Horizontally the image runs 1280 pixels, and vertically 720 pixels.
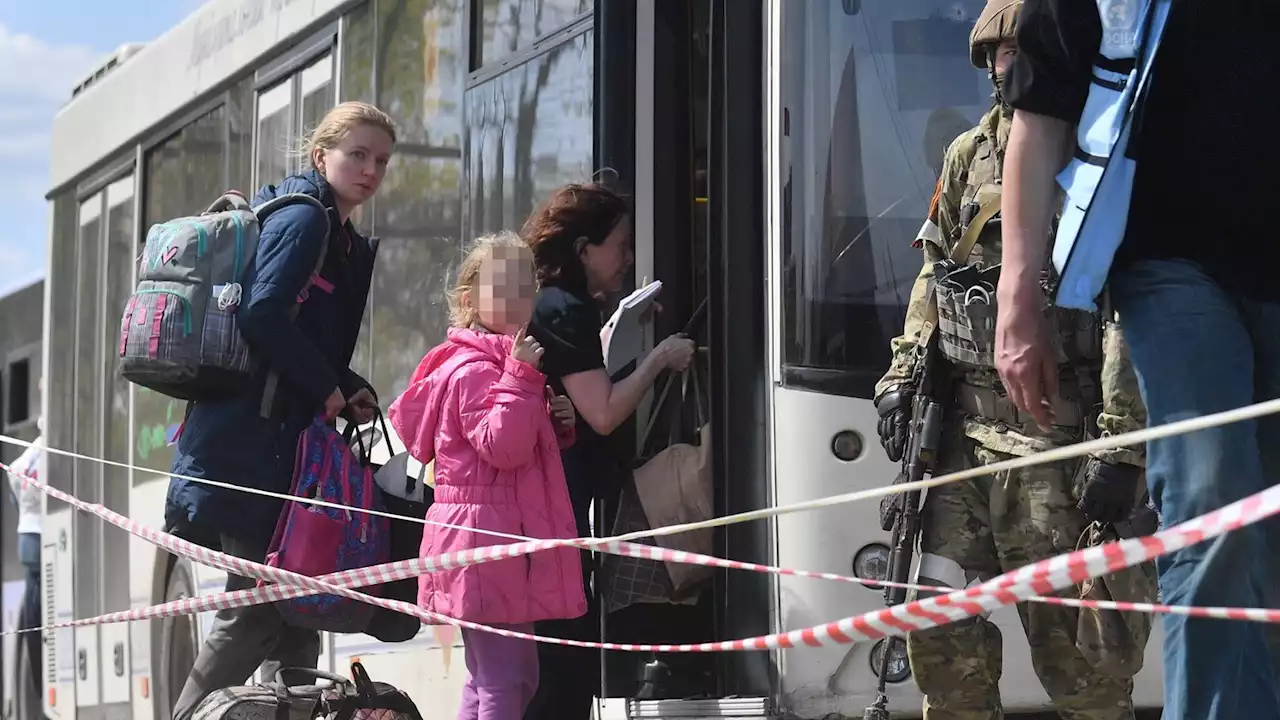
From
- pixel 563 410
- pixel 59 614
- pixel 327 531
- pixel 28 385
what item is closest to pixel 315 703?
pixel 327 531

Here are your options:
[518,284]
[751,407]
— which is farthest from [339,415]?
[751,407]

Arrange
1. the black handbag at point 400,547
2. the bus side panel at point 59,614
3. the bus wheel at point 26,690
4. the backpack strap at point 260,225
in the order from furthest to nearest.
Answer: the bus wheel at point 26,690 < the bus side panel at point 59,614 < the black handbag at point 400,547 < the backpack strap at point 260,225

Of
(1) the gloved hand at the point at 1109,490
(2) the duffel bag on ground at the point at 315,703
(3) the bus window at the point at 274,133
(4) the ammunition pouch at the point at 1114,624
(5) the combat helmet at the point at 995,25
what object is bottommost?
(2) the duffel bag on ground at the point at 315,703

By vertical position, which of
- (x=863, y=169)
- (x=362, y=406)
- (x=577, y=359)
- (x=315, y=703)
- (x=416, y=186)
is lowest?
(x=315, y=703)

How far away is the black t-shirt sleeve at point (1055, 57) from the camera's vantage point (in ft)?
10.3

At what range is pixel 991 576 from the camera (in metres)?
4.27

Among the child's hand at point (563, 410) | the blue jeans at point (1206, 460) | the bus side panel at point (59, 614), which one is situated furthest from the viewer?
the bus side panel at point (59, 614)

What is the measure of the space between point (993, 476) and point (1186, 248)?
1.18 meters

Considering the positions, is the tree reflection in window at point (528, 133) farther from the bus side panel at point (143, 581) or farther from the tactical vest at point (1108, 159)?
the bus side panel at point (143, 581)

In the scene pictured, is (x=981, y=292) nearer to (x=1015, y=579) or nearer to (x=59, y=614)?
(x=1015, y=579)

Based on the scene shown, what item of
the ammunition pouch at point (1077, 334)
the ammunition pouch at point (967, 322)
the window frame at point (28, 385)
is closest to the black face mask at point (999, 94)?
the ammunition pouch at point (967, 322)

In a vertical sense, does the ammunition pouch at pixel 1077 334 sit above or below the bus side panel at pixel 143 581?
above

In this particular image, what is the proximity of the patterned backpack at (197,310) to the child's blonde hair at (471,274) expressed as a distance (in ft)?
1.41

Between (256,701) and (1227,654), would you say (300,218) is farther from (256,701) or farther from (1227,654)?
(1227,654)
